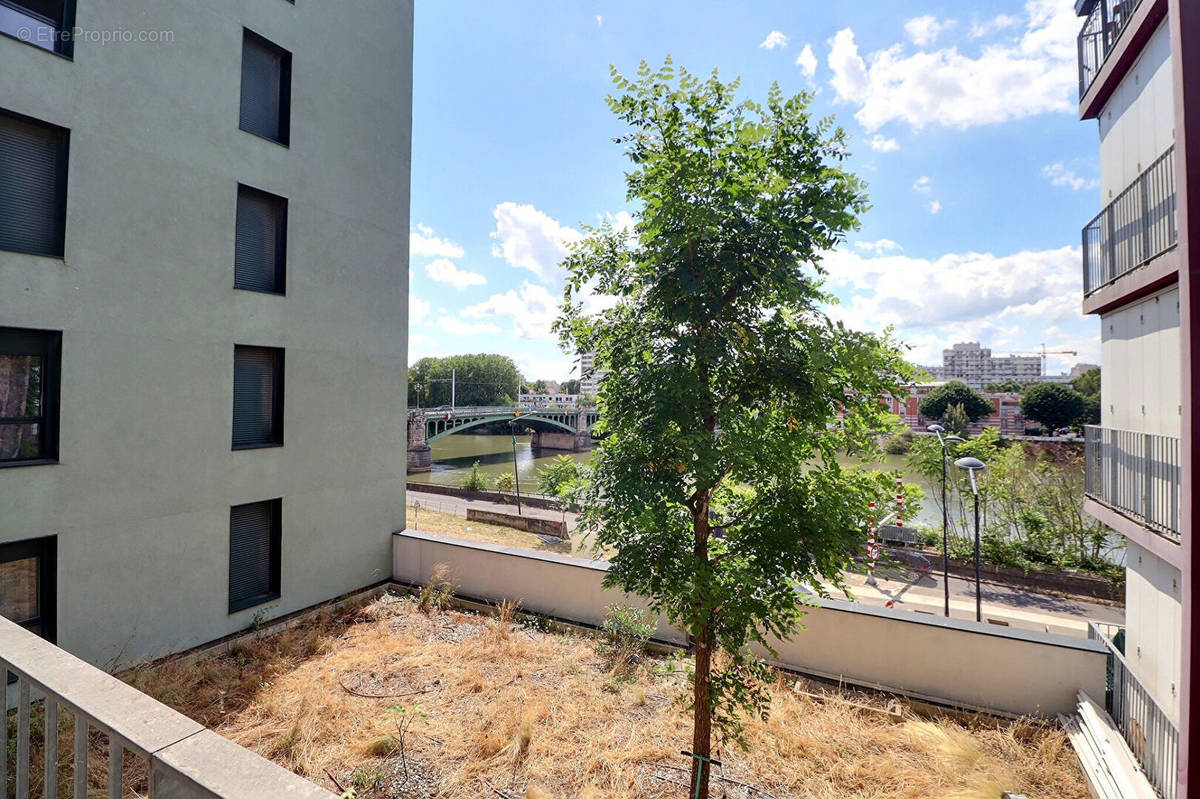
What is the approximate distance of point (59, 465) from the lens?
5.70 meters

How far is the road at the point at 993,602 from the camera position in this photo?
11810 millimetres

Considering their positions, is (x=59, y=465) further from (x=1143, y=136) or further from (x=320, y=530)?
(x=1143, y=136)

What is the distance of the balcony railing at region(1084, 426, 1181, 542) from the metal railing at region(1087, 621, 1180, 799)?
1.52 metres

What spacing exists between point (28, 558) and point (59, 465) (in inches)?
39.0

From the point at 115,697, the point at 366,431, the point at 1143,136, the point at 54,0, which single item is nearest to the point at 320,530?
the point at 366,431

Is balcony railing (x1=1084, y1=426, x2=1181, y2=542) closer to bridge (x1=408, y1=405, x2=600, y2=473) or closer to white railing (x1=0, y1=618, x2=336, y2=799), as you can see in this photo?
white railing (x1=0, y1=618, x2=336, y2=799)

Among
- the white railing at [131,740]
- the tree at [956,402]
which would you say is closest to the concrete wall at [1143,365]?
the white railing at [131,740]

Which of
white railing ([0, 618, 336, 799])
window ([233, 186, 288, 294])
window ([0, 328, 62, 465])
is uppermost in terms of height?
window ([233, 186, 288, 294])

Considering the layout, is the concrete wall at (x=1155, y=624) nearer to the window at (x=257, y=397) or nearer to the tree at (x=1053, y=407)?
the window at (x=257, y=397)

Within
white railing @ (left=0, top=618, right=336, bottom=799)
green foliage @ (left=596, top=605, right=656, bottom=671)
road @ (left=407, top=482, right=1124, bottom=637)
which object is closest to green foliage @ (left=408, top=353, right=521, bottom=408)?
road @ (left=407, top=482, right=1124, bottom=637)

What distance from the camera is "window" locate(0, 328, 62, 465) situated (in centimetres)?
552

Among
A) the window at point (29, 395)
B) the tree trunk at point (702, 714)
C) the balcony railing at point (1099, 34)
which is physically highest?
the balcony railing at point (1099, 34)

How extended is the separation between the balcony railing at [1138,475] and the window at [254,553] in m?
9.60

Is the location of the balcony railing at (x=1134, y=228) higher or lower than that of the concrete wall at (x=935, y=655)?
higher
